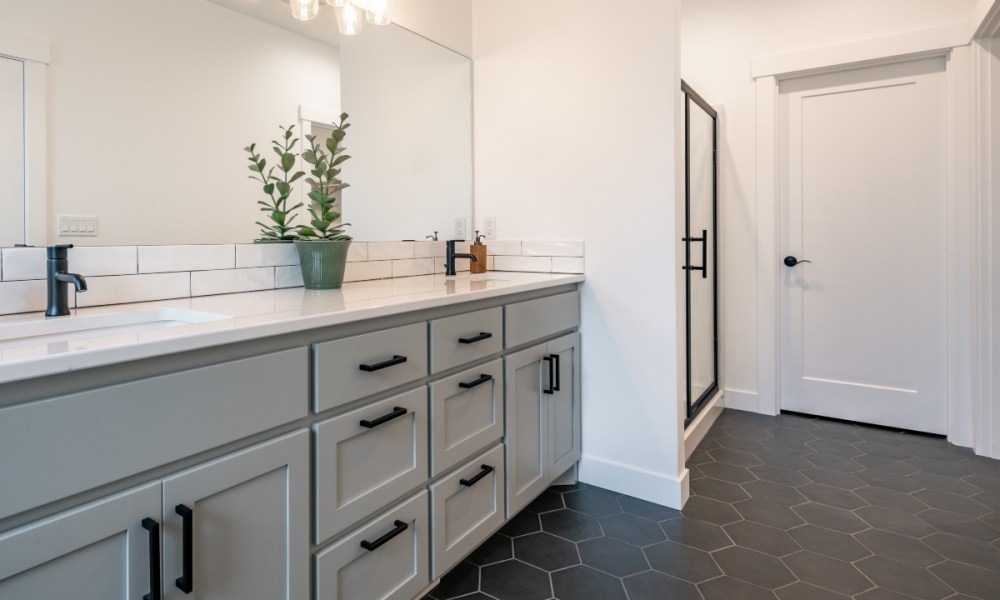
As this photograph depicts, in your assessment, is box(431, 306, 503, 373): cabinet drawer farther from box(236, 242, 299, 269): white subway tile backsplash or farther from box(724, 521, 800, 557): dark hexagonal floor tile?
box(724, 521, 800, 557): dark hexagonal floor tile

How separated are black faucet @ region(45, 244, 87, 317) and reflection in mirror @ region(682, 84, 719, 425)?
7.16ft

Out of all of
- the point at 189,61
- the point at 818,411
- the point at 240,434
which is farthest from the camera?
the point at 818,411

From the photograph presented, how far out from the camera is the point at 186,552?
91cm

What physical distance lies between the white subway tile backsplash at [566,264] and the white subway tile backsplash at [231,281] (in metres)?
1.16

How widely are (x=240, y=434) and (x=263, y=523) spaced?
0.19 metres

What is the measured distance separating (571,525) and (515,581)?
0.41m

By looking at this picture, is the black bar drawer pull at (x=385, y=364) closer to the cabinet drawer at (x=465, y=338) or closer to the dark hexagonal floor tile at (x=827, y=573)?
the cabinet drawer at (x=465, y=338)

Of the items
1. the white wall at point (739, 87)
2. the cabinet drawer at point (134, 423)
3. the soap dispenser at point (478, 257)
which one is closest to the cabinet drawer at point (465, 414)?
the cabinet drawer at point (134, 423)

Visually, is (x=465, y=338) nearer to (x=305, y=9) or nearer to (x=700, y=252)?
(x=305, y=9)

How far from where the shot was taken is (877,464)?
2520mm

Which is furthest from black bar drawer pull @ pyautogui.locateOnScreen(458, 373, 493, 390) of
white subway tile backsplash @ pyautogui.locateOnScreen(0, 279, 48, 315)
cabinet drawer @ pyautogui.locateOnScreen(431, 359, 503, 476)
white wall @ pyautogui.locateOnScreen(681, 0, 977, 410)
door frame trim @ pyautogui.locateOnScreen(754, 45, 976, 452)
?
door frame trim @ pyautogui.locateOnScreen(754, 45, 976, 452)

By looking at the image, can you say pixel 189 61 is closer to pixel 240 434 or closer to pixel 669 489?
pixel 240 434

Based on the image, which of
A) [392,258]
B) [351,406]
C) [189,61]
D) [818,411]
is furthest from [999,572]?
[189,61]

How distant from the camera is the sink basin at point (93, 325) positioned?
110cm
